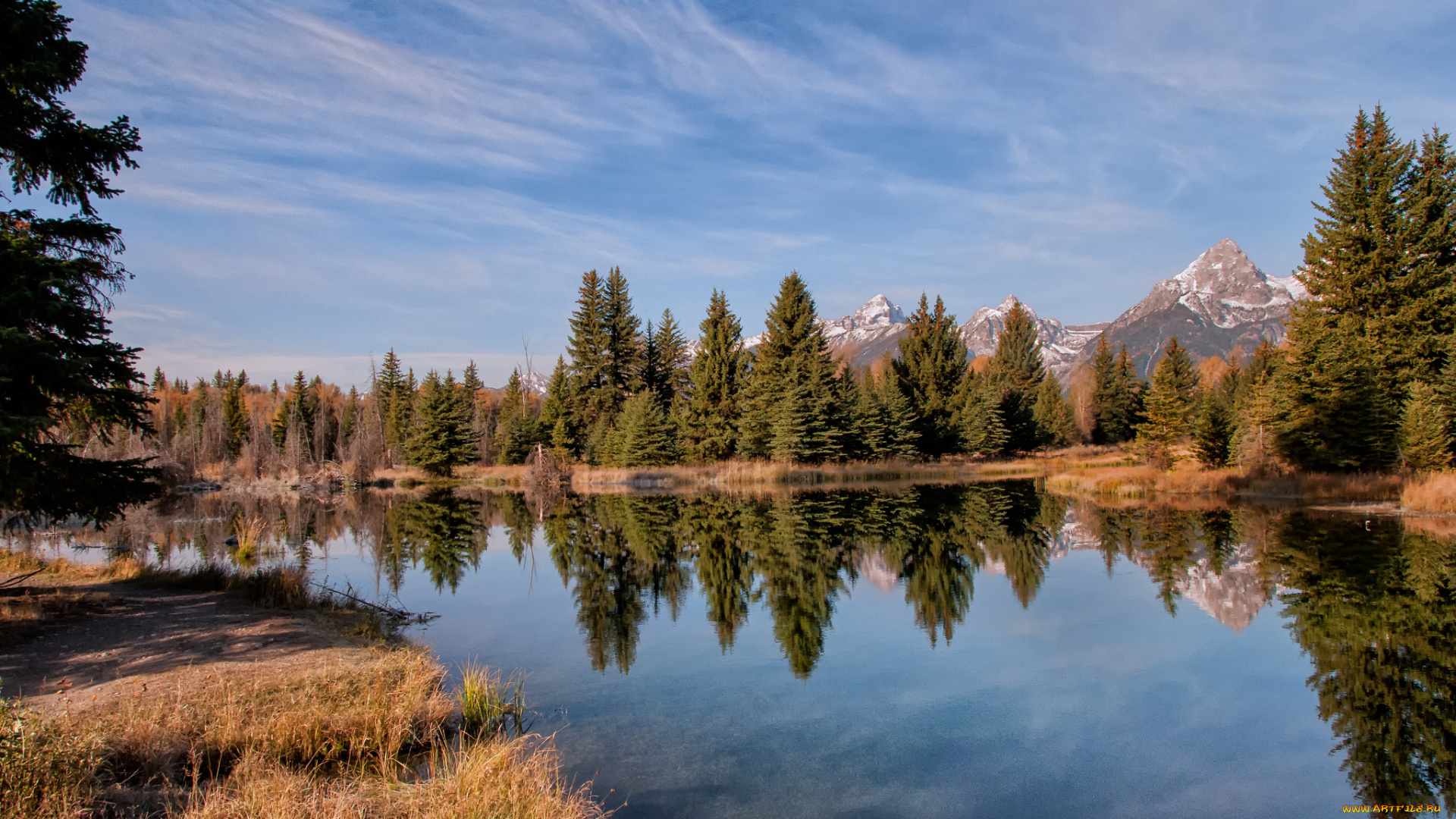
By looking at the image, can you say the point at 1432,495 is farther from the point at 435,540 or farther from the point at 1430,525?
the point at 435,540

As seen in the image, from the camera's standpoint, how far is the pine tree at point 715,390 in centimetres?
4634

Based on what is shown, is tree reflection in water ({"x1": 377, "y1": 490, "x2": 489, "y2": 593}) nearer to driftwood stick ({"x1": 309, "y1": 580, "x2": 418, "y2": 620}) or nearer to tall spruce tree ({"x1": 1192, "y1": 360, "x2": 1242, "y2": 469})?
driftwood stick ({"x1": 309, "y1": 580, "x2": 418, "y2": 620})

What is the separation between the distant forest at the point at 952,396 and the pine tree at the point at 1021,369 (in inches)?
9.8

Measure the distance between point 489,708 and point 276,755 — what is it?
75.2 inches

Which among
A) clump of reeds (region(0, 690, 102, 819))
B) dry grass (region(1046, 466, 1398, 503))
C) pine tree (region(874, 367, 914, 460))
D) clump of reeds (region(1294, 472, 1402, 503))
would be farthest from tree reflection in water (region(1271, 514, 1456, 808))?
pine tree (region(874, 367, 914, 460))

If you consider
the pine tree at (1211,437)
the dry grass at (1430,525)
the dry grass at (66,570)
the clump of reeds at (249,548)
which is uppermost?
the pine tree at (1211,437)

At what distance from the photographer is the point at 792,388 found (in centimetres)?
4334

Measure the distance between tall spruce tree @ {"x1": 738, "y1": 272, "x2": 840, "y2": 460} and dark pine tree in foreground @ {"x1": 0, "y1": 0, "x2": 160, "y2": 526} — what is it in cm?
3456

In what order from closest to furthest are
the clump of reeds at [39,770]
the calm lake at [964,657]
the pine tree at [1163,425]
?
the clump of reeds at [39,770] → the calm lake at [964,657] → the pine tree at [1163,425]

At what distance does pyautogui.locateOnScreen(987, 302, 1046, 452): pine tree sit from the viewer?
58.4 meters

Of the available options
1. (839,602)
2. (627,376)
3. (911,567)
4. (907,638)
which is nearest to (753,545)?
(911,567)

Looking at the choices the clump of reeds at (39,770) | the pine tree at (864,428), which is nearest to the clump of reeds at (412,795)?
the clump of reeds at (39,770)

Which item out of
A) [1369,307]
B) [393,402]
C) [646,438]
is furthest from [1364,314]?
[393,402]

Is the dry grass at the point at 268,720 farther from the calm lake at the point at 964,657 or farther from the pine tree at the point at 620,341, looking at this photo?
the pine tree at the point at 620,341
